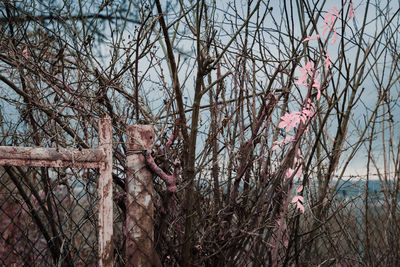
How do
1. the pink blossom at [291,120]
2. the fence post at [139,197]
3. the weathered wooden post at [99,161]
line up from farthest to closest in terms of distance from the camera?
1. the pink blossom at [291,120]
2. the fence post at [139,197]
3. the weathered wooden post at [99,161]

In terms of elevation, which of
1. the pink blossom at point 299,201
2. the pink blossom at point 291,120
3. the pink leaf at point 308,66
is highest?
the pink leaf at point 308,66

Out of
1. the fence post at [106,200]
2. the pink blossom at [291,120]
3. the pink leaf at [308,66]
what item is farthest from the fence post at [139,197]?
the pink leaf at [308,66]

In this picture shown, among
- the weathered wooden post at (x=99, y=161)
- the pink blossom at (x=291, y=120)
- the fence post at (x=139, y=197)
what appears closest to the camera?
the weathered wooden post at (x=99, y=161)

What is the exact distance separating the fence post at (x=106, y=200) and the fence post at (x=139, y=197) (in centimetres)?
10

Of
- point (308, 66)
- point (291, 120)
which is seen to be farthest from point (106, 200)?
point (308, 66)

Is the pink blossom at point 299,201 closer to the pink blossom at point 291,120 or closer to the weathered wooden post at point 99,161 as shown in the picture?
the pink blossom at point 291,120

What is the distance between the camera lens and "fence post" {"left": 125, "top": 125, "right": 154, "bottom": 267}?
228cm

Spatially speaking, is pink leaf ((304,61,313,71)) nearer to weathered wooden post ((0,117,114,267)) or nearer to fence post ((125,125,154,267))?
fence post ((125,125,154,267))

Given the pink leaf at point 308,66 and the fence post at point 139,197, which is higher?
the pink leaf at point 308,66

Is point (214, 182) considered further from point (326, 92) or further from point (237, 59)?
point (326, 92)

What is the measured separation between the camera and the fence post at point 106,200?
220 cm

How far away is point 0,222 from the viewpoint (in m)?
5.68

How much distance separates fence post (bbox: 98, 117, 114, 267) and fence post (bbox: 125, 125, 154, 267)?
0.10 meters

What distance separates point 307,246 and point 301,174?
669mm
